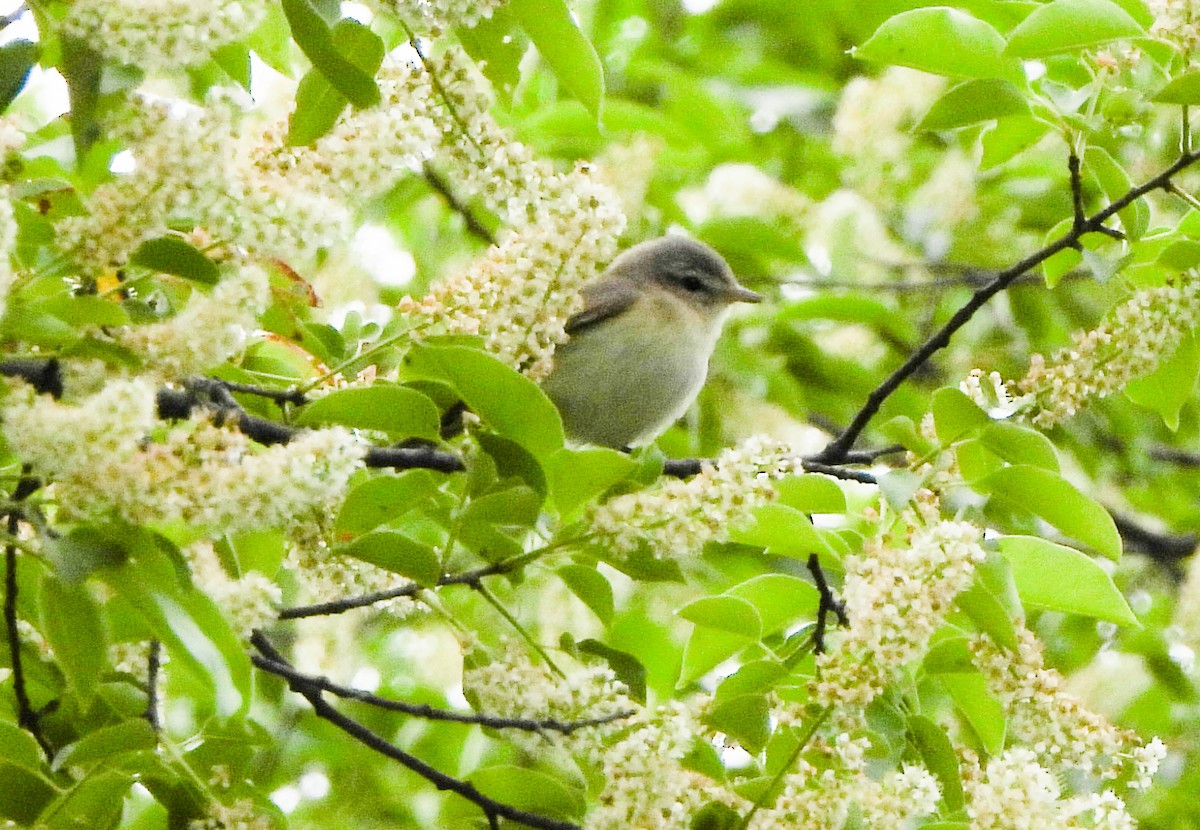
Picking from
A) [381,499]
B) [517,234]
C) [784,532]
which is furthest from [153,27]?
[784,532]

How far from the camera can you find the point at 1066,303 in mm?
6000

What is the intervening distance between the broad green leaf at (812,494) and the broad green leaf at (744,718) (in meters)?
0.34

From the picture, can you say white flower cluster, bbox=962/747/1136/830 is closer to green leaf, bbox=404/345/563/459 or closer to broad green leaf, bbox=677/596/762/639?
broad green leaf, bbox=677/596/762/639

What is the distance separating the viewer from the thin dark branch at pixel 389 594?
2457mm

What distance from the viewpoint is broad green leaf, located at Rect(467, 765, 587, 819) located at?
2.58 meters

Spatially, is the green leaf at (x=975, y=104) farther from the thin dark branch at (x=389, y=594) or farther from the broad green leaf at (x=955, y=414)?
the thin dark branch at (x=389, y=594)

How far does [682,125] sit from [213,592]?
11.1ft

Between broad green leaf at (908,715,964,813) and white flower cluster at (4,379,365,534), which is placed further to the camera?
broad green leaf at (908,715,964,813)

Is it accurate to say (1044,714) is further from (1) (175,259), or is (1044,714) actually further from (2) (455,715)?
(1) (175,259)

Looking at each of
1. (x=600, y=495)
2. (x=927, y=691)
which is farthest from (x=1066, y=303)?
(x=600, y=495)

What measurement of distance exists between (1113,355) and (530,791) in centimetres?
120

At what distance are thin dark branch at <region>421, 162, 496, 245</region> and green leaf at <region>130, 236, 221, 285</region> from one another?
3.28 m

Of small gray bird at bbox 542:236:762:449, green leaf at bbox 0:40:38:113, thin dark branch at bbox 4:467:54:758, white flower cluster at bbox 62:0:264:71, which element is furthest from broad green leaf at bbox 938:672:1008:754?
small gray bird at bbox 542:236:762:449

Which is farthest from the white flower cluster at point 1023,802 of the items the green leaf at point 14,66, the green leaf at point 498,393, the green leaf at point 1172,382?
the green leaf at point 14,66
